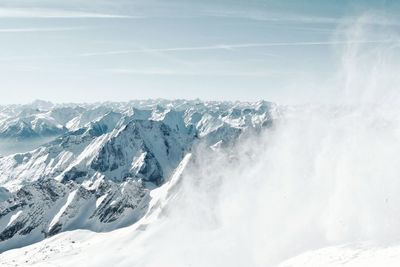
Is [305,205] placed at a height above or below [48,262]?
above

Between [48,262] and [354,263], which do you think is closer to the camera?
[354,263]

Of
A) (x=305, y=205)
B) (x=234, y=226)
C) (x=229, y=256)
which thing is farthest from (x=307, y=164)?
(x=229, y=256)

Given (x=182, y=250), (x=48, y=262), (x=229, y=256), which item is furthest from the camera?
(x=48, y=262)

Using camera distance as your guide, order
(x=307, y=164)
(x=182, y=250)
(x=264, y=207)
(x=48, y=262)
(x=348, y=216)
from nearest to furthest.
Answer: (x=348, y=216), (x=182, y=250), (x=264, y=207), (x=307, y=164), (x=48, y=262)

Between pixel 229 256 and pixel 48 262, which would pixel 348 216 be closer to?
pixel 229 256

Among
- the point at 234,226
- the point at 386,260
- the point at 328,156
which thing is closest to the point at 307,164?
the point at 328,156

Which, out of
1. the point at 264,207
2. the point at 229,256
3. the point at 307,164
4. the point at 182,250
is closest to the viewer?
the point at 229,256

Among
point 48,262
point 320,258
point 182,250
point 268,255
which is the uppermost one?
point 320,258

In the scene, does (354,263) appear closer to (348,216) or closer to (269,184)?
(348,216)

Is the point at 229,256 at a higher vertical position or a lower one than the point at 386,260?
lower
